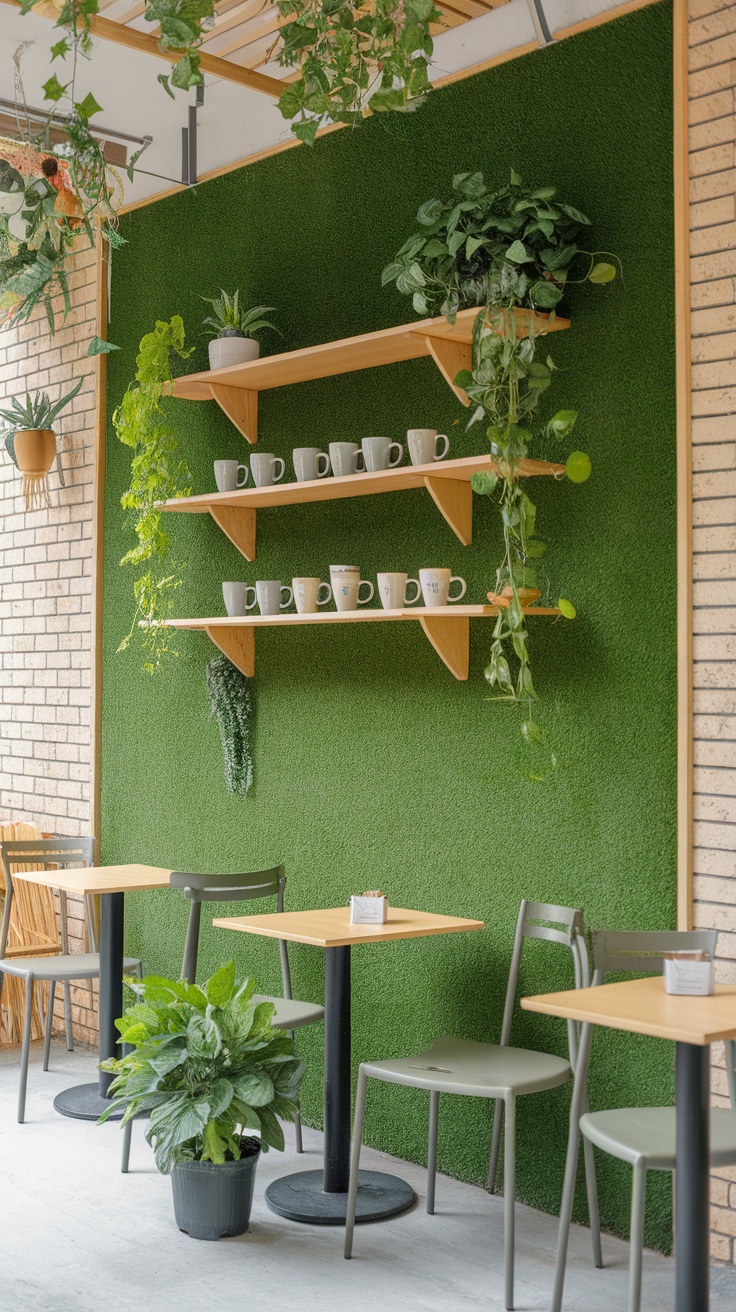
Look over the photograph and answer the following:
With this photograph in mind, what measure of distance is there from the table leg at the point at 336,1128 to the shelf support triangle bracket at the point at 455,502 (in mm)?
1237

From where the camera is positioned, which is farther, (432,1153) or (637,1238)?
(432,1153)

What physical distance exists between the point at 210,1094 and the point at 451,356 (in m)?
2.11

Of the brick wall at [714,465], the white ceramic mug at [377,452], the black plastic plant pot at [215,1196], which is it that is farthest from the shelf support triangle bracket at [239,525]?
the black plastic plant pot at [215,1196]

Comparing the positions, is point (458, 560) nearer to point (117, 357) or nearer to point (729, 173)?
point (729, 173)

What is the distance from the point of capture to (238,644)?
4676 millimetres

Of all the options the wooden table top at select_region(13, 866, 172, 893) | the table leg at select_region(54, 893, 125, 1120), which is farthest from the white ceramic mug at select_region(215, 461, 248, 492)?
the table leg at select_region(54, 893, 125, 1120)

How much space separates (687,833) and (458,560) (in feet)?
3.69

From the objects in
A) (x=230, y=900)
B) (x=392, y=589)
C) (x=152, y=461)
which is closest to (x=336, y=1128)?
(x=230, y=900)

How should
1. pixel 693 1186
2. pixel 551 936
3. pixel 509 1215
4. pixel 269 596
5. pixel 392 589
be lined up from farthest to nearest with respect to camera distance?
pixel 269 596
pixel 392 589
pixel 551 936
pixel 509 1215
pixel 693 1186

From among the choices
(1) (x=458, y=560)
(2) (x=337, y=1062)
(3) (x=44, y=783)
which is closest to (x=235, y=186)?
(1) (x=458, y=560)

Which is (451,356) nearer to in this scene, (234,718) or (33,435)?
(234,718)

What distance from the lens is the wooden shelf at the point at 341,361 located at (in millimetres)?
3652

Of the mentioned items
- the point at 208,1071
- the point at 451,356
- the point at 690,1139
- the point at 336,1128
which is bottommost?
the point at 336,1128

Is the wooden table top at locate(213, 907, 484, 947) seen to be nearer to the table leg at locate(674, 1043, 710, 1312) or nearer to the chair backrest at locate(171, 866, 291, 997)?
the chair backrest at locate(171, 866, 291, 997)
